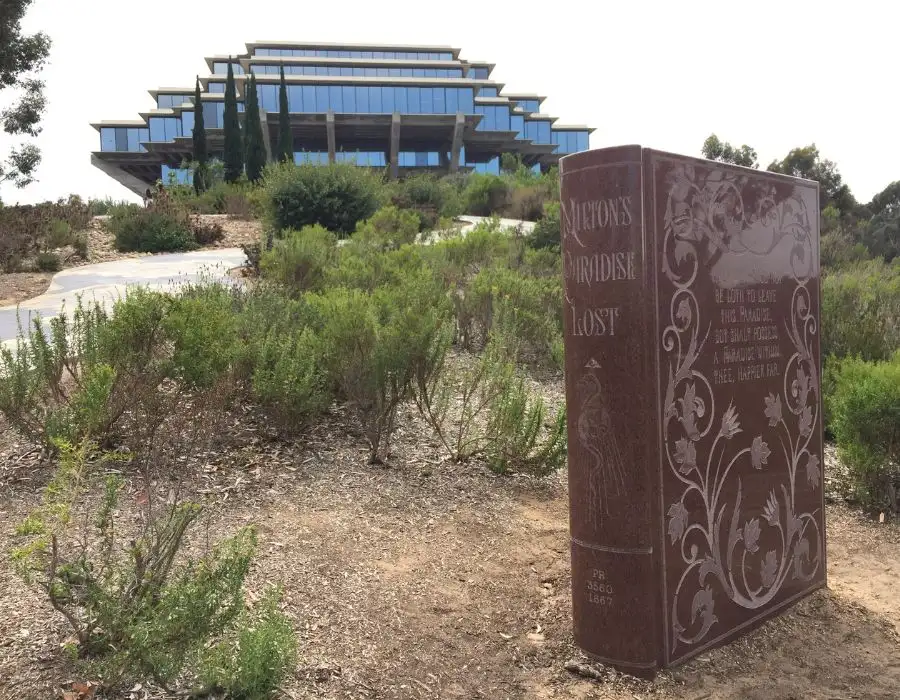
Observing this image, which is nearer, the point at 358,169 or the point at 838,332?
the point at 838,332

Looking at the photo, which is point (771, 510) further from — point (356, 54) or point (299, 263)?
point (356, 54)

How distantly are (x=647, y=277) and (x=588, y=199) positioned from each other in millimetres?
394

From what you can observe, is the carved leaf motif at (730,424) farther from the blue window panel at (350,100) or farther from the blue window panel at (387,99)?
the blue window panel at (387,99)

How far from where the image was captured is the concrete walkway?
405 inches

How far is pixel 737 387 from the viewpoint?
3629 mm

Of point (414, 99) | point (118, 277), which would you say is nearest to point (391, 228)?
point (118, 277)

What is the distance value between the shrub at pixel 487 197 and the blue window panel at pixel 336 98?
25.7m

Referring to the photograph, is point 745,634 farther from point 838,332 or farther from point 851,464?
point 838,332

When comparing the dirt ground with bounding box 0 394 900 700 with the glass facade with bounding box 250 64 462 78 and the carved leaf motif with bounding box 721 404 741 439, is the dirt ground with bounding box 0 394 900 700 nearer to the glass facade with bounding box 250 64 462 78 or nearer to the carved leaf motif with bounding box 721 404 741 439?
the carved leaf motif with bounding box 721 404 741 439

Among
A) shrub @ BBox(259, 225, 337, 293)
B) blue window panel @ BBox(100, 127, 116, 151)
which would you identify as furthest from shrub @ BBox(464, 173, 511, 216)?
blue window panel @ BBox(100, 127, 116, 151)

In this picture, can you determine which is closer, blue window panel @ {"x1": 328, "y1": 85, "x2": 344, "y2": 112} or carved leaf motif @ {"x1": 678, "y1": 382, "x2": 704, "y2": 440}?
carved leaf motif @ {"x1": 678, "y1": 382, "x2": 704, "y2": 440}

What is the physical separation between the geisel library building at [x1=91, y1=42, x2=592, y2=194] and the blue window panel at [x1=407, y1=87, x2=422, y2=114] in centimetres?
7

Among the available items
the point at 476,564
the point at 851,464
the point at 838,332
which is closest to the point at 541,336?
the point at 838,332

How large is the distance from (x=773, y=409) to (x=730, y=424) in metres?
0.46
